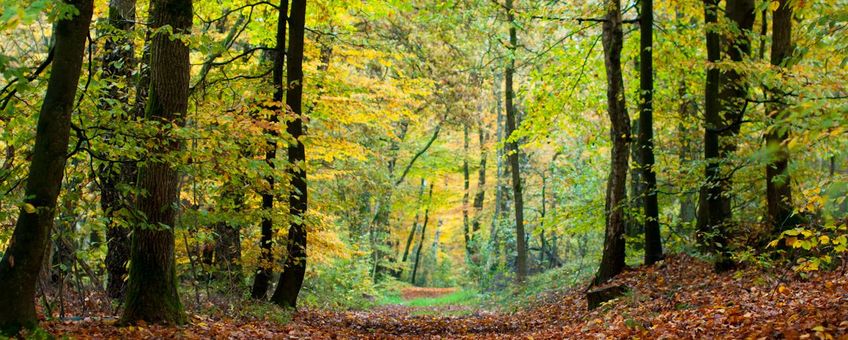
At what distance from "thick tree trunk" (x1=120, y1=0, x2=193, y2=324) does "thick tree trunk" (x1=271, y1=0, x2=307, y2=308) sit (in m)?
3.38

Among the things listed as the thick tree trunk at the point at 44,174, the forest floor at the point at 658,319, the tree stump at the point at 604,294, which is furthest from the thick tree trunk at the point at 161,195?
the tree stump at the point at 604,294

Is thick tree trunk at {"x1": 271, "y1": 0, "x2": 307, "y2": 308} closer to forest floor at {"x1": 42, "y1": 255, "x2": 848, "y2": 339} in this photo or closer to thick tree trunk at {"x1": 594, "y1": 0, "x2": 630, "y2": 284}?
forest floor at {"x1": 42, "y1": 255, "x2": 848, "y2": 339}

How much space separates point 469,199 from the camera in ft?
121

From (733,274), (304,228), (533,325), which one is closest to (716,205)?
(733,274)

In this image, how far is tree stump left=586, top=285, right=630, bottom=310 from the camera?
11.1 m

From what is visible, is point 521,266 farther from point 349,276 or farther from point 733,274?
point 733,274

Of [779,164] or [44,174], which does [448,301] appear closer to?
[779,164]

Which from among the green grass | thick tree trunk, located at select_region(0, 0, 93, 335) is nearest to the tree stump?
thick tree trunk, located at select_region(0, 0, 93, 335)

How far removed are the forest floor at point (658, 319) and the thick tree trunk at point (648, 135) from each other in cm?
52

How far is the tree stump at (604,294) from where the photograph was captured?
1112 centimetres

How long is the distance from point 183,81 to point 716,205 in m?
8.46

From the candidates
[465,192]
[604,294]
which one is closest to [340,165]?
[604,294]

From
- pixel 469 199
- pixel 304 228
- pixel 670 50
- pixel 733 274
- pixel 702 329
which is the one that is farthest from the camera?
pixel 469 199

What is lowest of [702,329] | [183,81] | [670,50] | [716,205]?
[702,329]
